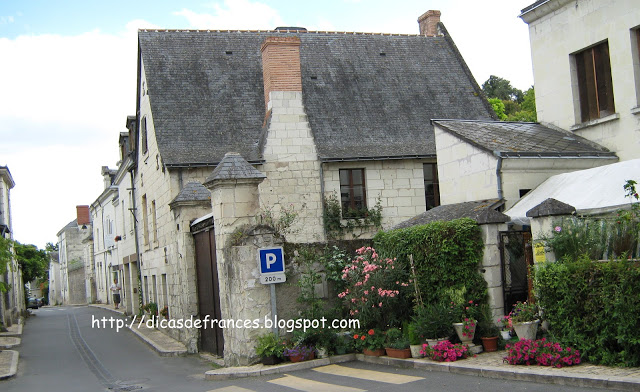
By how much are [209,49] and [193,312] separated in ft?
32.1

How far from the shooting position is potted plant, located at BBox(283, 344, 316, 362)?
988cm

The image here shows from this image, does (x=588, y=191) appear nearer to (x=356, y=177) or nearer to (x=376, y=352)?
(x=376, y=352)

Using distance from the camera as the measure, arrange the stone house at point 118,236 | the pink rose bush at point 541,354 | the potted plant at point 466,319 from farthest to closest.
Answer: the stone house at point 118,236 < the potted plant at point 466,319 < the pink rose bush at point 541,354

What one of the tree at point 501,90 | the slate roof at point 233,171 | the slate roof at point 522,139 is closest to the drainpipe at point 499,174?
the slate roof at point 522,139

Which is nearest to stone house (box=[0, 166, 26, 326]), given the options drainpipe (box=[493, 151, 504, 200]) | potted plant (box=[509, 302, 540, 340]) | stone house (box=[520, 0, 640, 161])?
drainpipe (box=[493, 151, 504, 200])

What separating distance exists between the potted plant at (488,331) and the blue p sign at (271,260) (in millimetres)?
3139

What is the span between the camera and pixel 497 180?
1141 cm

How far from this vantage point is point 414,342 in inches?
368

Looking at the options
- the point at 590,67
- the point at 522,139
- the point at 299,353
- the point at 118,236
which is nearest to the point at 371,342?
the point at 299,353

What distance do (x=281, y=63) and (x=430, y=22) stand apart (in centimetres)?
884

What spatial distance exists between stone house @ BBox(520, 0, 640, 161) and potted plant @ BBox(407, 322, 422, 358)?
19.7ft

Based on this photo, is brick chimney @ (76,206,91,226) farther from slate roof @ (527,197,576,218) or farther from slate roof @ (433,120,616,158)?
slate roof @ (527,197,576,218)

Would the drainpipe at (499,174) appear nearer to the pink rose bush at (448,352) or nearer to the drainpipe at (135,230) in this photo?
the pink rose bush at (448,352)

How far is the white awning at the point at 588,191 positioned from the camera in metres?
9.68
